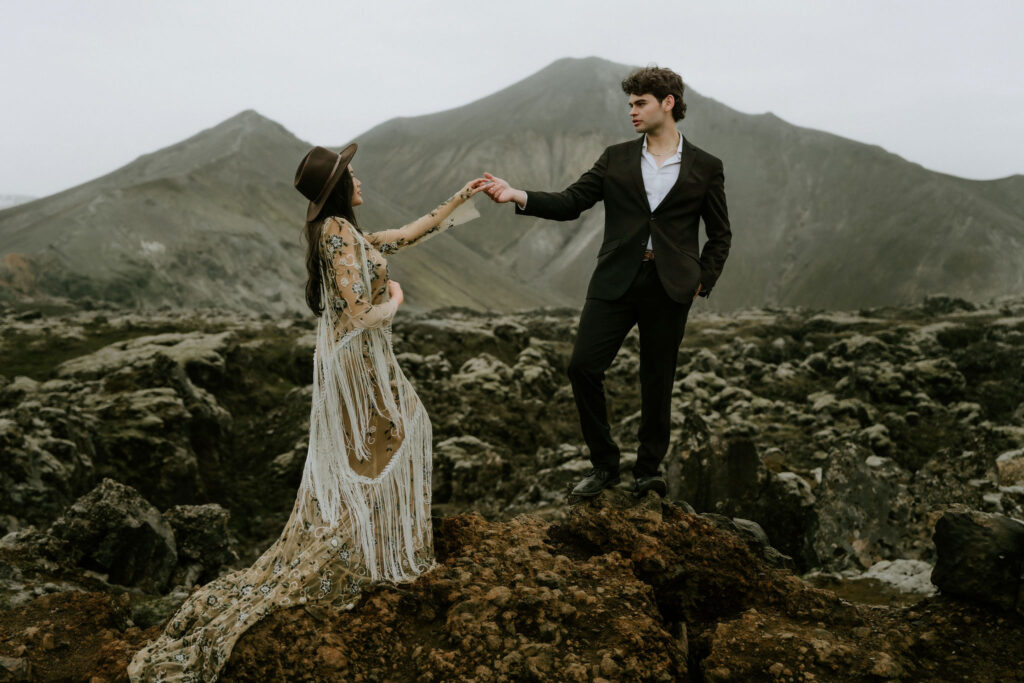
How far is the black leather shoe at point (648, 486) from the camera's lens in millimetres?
4680

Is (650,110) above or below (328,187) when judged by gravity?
above

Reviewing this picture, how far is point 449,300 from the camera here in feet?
197

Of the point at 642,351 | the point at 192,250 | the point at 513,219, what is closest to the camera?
the point at 642,351

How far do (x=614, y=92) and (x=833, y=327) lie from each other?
314 ft

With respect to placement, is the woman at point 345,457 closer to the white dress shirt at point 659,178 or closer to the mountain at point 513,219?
the white dress shirt at point 659,178

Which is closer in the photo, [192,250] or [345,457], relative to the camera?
[345,457]

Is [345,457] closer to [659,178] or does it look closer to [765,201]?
[659,178]

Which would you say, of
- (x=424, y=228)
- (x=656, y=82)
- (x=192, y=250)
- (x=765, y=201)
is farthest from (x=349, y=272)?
(x=765, y=201)

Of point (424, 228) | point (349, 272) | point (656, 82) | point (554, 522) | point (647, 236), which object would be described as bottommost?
point (554, 522)

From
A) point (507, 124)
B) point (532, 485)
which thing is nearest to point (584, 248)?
point (507, 124)

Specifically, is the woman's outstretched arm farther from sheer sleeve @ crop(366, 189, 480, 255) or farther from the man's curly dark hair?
the man's curly dark hair

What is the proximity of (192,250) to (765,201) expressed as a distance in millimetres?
66748

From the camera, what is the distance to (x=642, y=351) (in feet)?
15.1

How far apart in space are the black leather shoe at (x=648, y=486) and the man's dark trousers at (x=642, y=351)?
169 millimetres
